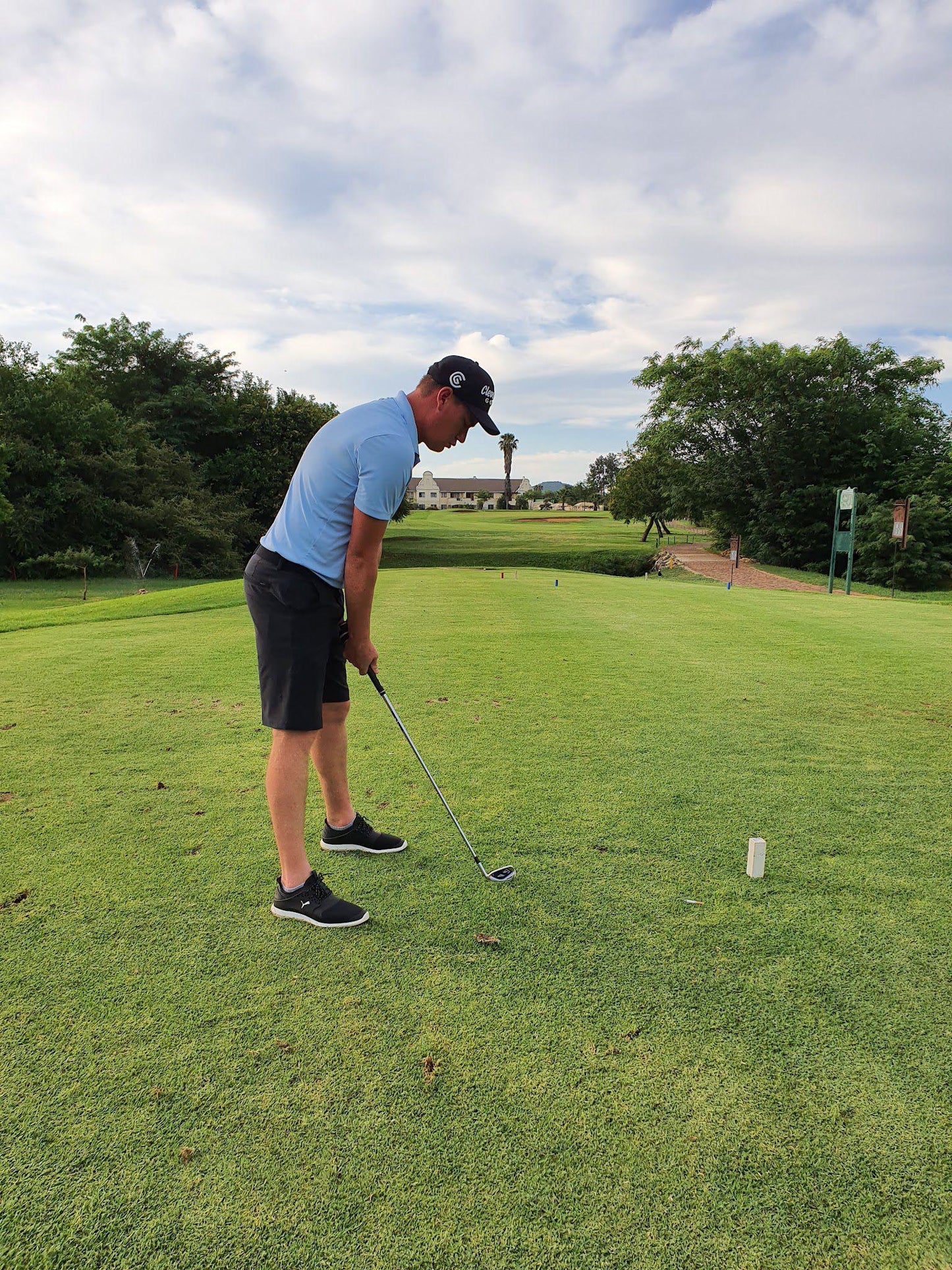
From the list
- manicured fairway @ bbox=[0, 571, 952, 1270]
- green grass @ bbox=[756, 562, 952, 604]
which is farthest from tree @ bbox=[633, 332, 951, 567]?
manicured fairway @ bbox=[0, 571, 952, 1270]

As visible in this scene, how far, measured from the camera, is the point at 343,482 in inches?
111

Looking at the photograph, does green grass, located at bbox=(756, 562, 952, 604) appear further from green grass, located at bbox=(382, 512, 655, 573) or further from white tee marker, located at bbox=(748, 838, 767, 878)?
white tee marker, located at bbox=(748, 838, 767, 878)

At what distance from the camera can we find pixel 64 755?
15.0ft

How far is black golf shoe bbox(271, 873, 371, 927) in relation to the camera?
9.19ft

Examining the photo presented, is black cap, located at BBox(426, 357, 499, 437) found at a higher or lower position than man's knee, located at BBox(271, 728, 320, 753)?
higher

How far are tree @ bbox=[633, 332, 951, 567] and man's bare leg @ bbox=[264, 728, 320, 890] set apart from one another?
33431mm

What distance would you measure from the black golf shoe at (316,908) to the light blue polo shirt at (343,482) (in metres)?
1.22

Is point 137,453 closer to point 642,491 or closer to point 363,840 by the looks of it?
point 363,840

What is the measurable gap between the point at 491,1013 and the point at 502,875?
2.69 feet

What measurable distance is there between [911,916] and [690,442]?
3823 cm

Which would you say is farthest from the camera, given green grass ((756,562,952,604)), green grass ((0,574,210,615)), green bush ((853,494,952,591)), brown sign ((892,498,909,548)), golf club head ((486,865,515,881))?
green bush ((853,494,952,591))

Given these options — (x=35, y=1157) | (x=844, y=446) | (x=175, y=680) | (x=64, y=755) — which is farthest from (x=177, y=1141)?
(x=844, y=446)

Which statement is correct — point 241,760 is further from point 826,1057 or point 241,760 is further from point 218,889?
point 826,1057

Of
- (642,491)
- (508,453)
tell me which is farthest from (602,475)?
(642,491)
